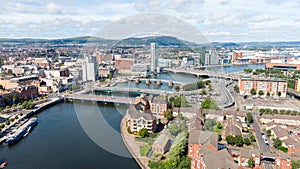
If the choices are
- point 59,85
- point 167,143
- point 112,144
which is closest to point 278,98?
point 167,143

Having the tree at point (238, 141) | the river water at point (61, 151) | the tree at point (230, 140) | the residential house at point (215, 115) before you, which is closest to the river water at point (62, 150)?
the river water at point (61, 151)

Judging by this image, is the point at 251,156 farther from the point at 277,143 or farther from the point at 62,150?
the point at 62,150

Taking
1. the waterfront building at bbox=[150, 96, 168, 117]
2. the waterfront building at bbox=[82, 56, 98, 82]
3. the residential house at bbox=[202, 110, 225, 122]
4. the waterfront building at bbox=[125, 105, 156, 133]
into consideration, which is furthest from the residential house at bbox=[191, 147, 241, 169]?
the waterfront building at bbox=[82, 56, 98, 82]

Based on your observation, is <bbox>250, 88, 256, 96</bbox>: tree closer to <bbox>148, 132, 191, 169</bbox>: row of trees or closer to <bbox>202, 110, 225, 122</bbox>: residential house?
<bbox>202, 110, 225, 122</bbox>: residential house

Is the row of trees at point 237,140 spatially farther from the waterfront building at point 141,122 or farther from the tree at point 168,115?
the tree at point 168,115

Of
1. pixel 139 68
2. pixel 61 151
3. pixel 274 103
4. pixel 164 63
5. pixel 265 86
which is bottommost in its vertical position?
pixel 61 151

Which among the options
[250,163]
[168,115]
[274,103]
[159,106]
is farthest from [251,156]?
[274,103]
